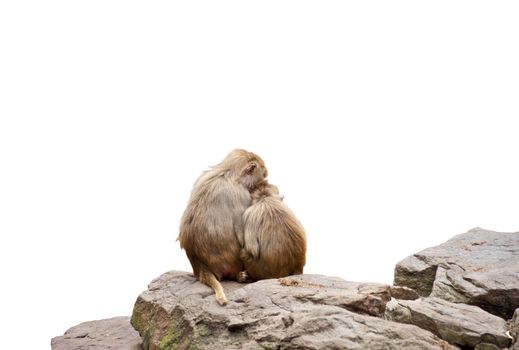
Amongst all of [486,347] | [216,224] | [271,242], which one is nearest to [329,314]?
[271,242]

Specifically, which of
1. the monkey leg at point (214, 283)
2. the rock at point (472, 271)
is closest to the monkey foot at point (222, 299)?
the monkey leg at point (214, 283)

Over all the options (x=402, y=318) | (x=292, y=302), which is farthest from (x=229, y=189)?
(x=402, y=318)

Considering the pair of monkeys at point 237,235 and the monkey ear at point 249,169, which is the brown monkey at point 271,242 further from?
the monkey ear at point 249,169

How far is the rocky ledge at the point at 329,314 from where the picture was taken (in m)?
8.84

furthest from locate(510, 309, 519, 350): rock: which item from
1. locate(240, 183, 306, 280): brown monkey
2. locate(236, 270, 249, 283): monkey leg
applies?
locate(236, 270, 249, 283): monkey leg

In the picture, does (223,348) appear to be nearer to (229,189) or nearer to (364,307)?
(364,307)

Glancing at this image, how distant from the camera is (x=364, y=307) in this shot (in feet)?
30.8

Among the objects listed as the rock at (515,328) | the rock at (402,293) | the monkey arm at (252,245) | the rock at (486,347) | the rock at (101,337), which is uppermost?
the monkey arm at (252,245)

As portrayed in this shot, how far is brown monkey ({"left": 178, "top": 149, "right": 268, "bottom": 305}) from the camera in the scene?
34.7 ft

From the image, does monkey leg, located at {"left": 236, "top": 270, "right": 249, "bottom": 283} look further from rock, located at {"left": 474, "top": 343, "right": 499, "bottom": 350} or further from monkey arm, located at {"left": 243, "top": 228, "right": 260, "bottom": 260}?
rock, located at {"left": 474, "top": 343, "right": 499, "bottom": 350}

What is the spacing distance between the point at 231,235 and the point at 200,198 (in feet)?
2.15

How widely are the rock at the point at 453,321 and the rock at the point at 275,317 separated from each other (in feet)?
1.00

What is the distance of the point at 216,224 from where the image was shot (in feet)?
34.7

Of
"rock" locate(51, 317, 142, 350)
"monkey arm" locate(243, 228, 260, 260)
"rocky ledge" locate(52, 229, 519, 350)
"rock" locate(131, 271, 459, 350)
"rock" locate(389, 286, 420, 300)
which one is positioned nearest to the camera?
"rock" locate(131, 271, 459, 350)
